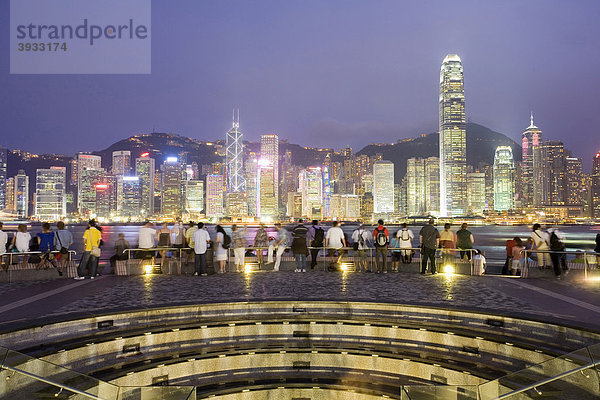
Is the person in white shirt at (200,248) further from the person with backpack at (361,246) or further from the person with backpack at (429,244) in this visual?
the person with backpack at (429,244)

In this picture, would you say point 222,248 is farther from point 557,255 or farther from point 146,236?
point 557,255

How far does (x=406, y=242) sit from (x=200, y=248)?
7621 mm

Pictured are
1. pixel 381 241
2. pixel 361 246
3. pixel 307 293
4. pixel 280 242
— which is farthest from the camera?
pixel 280 242

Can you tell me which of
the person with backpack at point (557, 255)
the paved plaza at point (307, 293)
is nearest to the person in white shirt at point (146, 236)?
the paved plaza at point (307, 293)

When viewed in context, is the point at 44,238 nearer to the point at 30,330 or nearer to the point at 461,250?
the point at 30,330

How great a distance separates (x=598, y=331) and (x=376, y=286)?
5607mm

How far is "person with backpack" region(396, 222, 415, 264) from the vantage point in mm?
15000

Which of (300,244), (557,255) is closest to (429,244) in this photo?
(557,255)

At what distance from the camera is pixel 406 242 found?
15.1 meters

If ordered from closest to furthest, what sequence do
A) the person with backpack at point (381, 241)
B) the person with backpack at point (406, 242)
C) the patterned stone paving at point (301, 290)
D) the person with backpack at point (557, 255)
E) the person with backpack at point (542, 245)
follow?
1. the patterned stone paving at point (301, 290)
2. the person with backpack at point (557, 255)
3. the person with backpack at point (542, 245)
4. the person with backpack at point (381, 241)
5. the person with backpack at point (406, 242)

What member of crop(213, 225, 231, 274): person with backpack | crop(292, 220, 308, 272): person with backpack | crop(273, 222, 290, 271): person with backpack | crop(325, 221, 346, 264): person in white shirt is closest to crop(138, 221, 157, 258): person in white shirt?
crop(213, 225, 231, 274): person with backpack

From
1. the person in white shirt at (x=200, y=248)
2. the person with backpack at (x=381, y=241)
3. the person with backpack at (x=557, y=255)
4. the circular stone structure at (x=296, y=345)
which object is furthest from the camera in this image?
the person with backpack at (x=381, y=241)

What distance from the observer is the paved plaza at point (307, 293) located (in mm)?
8281

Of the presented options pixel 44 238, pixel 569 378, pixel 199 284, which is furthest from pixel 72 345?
pixel 44 238
